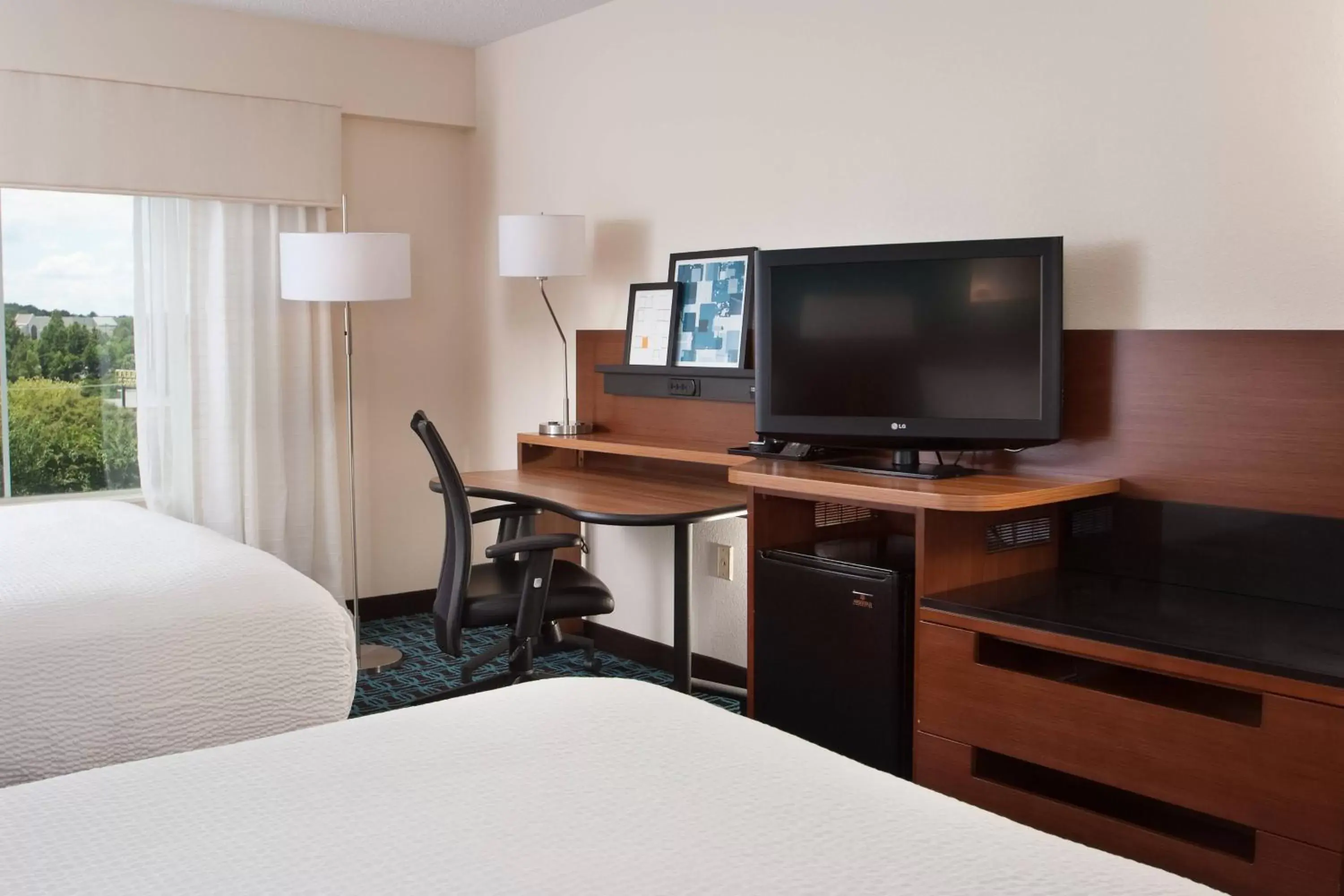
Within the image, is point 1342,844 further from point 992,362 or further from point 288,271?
point 288,271

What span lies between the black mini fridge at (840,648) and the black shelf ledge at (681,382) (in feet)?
2.71

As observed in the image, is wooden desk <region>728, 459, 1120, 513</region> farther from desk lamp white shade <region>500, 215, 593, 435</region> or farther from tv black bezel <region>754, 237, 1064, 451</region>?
desk lamp white shade <region>500, 215, 593, 435</region>

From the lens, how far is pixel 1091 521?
2.94 metres

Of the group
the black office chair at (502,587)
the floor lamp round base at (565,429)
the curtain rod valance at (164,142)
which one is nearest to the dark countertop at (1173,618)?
the black office chair at (502,587)

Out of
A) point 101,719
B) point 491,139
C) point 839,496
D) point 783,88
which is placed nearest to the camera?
point 101,719

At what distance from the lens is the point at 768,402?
3.23m

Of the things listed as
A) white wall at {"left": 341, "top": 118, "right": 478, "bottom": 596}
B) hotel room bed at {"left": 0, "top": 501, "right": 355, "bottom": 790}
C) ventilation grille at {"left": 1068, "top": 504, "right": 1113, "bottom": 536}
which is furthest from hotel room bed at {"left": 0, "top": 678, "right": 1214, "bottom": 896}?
white wall at {"left": 341, "top": 118, "right": 478, "bottom": 596}

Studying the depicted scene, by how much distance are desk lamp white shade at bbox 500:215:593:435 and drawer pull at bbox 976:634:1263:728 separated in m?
2.32

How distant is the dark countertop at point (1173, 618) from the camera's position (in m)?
2.14

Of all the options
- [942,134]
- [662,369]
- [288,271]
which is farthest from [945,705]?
[288,271]

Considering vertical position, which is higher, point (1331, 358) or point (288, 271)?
point (288, 271)

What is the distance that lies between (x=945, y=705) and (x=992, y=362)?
0.84 meters

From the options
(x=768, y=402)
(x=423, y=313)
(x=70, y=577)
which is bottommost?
(x=70, y=577)

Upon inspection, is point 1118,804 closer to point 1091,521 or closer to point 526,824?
point 1091,521
